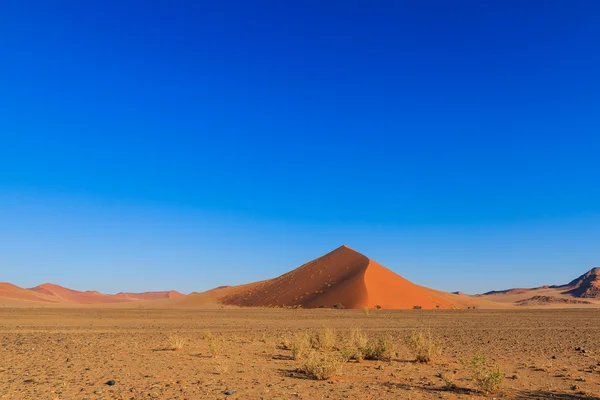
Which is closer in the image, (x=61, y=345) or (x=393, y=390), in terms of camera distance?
(x=393, y=390)

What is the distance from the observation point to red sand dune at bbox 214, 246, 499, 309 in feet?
221

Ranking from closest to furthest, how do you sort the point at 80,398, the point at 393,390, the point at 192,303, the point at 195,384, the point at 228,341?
the point at 80,398
the point at 393,390
the point at 195,384
the point at 228,341
the point at 192,303

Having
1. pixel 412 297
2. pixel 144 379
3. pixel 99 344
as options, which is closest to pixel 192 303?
pixel 412 297

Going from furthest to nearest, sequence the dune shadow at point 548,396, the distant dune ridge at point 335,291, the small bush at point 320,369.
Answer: the distant dune ridge at point 335,291 → the small bush at point 320,369 → the dune shadow at point 548,396

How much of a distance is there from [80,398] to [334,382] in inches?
209

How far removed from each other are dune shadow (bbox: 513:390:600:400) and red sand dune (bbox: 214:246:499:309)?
54135mm

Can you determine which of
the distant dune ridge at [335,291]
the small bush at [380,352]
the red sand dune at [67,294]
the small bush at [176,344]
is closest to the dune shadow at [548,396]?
the small bush at [380,352]

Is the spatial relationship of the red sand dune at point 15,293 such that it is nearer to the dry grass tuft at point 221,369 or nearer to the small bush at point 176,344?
the small bush at point 176,344

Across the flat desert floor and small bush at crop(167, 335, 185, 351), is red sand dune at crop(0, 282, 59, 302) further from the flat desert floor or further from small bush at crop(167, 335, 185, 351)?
small bush at crop(167, 335, 185, 351)

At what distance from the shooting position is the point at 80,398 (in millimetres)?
9273

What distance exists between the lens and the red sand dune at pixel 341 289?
6725cm

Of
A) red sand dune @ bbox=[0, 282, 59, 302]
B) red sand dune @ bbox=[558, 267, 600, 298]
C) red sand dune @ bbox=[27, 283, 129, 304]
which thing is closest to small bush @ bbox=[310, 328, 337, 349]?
red sand dune @ bbox=[0, 282, 59, 302]

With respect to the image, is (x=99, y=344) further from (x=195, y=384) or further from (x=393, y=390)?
(x=393, y=390)

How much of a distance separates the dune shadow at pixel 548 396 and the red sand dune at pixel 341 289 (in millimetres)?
54135
